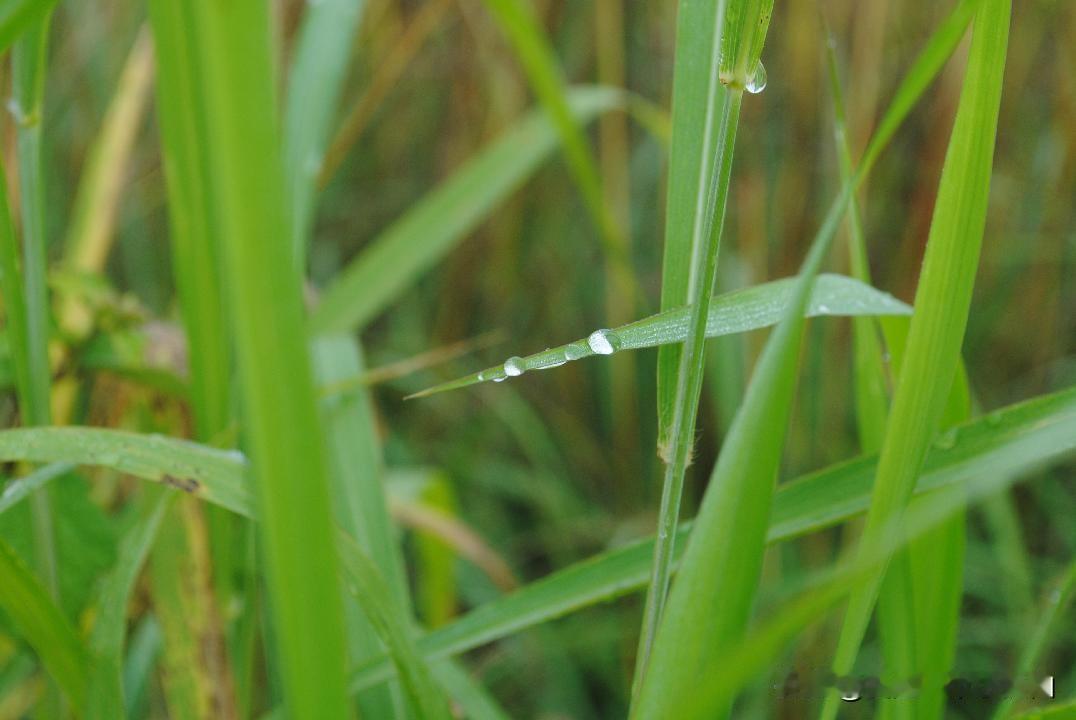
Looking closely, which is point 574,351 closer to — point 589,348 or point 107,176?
point 589,348

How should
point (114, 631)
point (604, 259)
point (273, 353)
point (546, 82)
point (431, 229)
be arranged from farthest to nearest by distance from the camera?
point (604, 259) < point (431, 229) < point (546, 82) < point (114, 631) < point (273, 353)

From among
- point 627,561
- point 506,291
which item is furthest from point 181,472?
point 506,291

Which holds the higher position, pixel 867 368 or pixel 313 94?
pixel 313 94

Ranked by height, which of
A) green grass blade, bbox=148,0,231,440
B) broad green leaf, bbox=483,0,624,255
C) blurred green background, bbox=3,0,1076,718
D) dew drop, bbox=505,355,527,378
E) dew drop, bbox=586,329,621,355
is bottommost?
dew drop, bbox=505,355,527,378

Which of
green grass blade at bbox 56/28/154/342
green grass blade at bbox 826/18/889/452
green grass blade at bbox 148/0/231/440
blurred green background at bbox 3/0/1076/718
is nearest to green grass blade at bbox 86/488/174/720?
green grass blade at bbox 148/0/231/440

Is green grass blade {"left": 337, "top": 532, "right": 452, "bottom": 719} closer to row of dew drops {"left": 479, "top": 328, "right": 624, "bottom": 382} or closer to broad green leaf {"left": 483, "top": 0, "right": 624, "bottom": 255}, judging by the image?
row of dew drops {"left": 479, "top": 328, "right": 624, "bottom": 382}

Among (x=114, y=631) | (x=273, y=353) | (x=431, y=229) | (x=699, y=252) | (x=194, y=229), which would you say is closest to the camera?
(x=273, y=353)

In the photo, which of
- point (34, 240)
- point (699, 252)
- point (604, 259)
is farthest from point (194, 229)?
point (604, 259)
